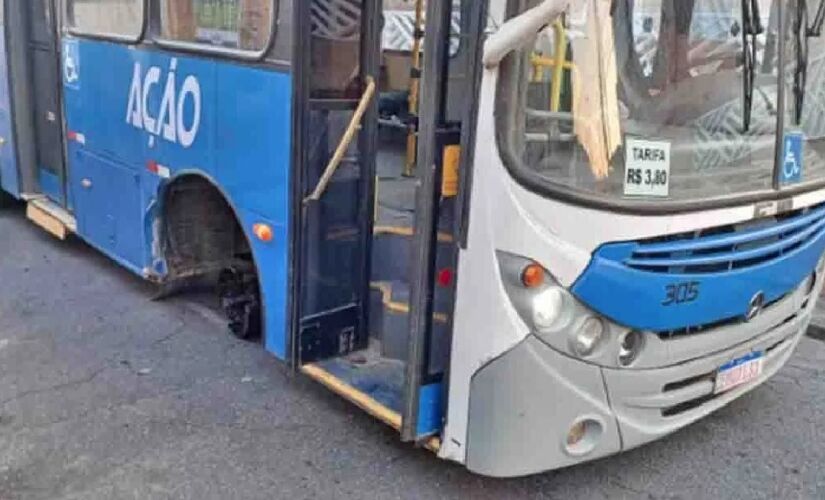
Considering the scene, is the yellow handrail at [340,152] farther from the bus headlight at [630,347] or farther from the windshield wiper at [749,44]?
the windshield wiper at [749,44]

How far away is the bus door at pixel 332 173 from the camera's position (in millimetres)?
3398

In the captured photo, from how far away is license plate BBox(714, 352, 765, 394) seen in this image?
3297mm

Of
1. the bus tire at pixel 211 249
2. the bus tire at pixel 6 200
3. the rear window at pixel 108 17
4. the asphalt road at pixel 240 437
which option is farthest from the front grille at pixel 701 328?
the bus tire at pixel 6 200

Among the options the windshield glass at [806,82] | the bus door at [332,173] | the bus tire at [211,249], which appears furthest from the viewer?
the bus tire at [211,249]

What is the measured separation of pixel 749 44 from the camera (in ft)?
9.70

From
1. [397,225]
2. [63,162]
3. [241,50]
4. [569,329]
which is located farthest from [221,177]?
[63,162]

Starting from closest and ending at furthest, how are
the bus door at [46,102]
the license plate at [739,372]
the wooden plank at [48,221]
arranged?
1. the license plate at [739,372]
2. the bus door at [46,102]
3. the wooden plank at [48,221]

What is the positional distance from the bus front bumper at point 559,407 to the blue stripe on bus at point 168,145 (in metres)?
1.12

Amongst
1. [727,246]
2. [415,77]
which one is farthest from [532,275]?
[415,77]

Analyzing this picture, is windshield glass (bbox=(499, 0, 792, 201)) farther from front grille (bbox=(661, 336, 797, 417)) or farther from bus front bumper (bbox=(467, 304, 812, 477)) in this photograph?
front grille (bbox=(661, 336, 797, 417))

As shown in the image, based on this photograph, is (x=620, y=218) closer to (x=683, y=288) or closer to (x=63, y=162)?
(x=683, y=288)

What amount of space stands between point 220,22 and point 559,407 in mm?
2293

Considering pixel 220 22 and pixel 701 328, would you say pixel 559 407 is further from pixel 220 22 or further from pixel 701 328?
pixel 220 22

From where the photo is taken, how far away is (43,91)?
6121 mm
